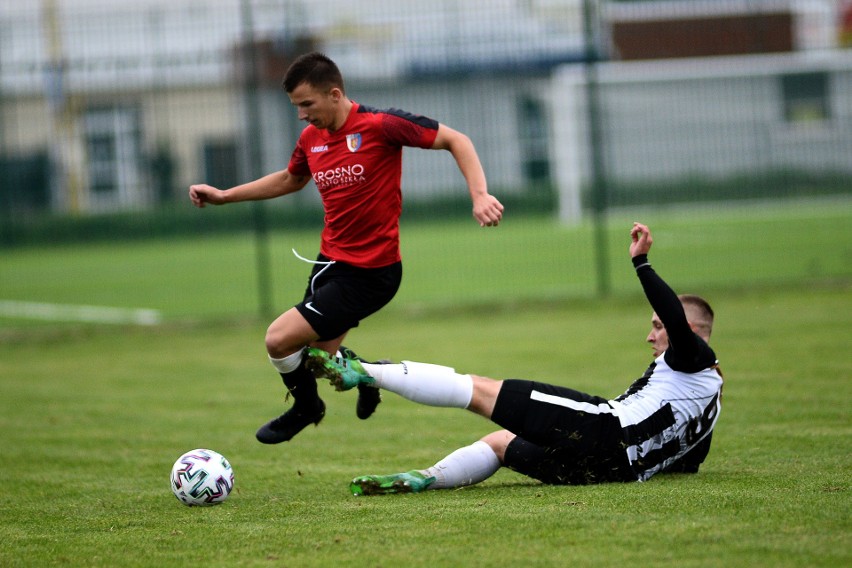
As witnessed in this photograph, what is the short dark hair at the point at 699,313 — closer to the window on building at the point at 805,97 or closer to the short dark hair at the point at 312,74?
the short dark hair at the point at 312,74

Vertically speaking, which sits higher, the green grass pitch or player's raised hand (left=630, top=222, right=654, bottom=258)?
player's raised hand (left=630, top=222, right=654, bottom=258)

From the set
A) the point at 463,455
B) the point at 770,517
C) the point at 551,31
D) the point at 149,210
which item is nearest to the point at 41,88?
the point at 149,210

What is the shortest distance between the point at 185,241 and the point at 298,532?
17.9m

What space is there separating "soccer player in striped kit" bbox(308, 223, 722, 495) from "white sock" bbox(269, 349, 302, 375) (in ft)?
2.56

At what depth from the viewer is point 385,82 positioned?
18.0 metres

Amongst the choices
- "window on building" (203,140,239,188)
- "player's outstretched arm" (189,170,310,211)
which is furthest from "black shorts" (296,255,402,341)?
"window on building" (203,140,239,188)

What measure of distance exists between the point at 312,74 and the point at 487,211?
4.62ft

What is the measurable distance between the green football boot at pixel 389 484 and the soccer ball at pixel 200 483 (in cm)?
65

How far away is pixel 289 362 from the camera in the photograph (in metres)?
6.39

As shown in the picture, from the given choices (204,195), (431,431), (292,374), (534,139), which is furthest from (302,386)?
(534,139)

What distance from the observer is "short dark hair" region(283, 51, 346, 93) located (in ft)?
20.7

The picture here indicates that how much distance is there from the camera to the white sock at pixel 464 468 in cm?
583

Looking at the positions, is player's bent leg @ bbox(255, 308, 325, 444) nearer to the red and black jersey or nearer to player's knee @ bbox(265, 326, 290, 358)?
player's knee @ bbox(265, 326, 290, 358)

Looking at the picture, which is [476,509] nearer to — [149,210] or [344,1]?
[344,1]
